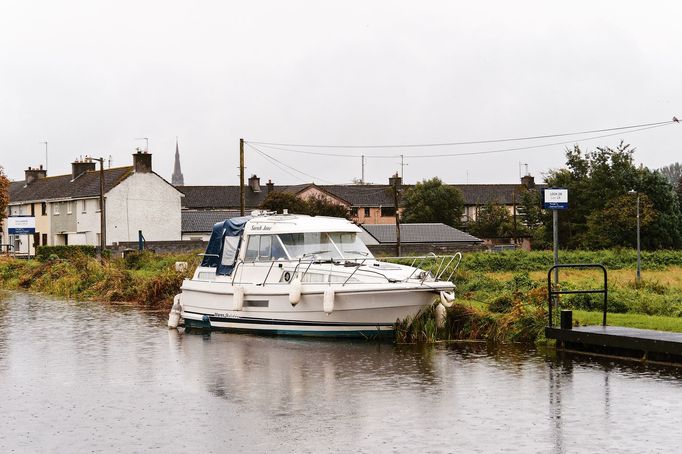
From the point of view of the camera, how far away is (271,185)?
122 m

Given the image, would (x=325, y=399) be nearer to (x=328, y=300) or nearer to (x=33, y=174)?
(x=328, y=300)

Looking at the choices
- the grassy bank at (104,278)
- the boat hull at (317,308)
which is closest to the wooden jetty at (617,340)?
the boat hull at (317,308)

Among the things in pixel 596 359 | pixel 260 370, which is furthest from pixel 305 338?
pixel 596 359

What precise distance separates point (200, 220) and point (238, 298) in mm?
63360

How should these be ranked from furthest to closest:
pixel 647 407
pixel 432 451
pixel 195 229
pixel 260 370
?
1. pixel 195 229
2. pixel 260 370
3. pixel 647 407
4. pixel 432 451

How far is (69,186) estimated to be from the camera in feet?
273

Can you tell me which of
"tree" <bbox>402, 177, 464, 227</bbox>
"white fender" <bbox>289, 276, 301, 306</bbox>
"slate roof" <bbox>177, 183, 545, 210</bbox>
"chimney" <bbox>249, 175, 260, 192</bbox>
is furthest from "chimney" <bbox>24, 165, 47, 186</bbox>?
"white fender" <bbox>289, 276, 301, 306</bbox>

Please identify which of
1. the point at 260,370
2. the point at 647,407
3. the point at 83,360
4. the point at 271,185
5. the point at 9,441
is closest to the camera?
the point at 9,441

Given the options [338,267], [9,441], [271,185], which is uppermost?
[271,185]

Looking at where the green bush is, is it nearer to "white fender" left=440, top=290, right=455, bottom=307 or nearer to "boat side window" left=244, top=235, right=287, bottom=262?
"boat side window" left=244, top=235, right=287, bottom=262

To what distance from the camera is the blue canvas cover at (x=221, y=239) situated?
1045 inches

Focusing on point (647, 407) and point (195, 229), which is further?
point (195, 229)

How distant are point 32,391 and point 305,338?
8.25 meters

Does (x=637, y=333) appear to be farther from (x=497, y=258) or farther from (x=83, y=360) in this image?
(x=497, y=258)
